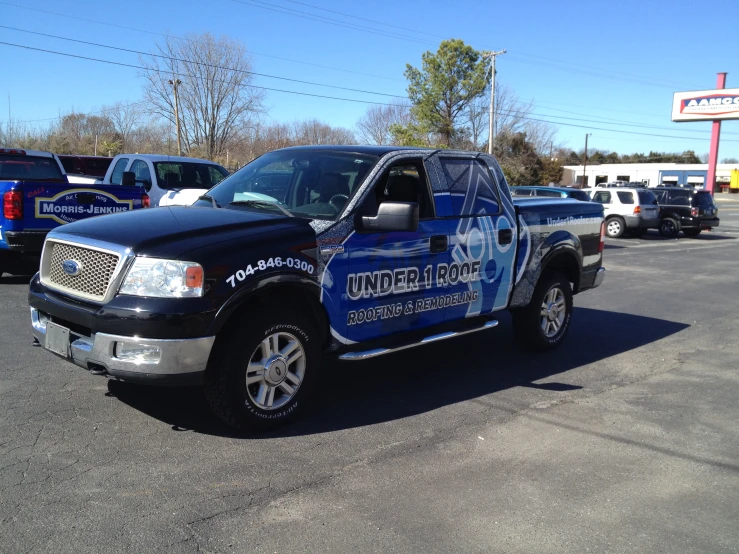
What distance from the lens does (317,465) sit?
4.01m

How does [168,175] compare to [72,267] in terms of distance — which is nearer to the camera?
[72,267]

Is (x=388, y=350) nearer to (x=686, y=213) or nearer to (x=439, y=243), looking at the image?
(x=439, y=243)

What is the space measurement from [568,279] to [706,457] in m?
3.09

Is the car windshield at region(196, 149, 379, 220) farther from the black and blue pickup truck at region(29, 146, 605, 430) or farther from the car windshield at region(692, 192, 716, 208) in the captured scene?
the car windshield at region(692, 192, 716, 208)

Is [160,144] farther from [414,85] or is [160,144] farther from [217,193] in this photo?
[217,193]

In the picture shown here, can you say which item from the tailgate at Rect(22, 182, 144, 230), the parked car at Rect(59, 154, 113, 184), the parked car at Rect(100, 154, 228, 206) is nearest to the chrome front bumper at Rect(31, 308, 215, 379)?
the tailgate at Rect(22, 182, 144, 230)

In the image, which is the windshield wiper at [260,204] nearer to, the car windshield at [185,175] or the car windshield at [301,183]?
the car windshield at [301,183]

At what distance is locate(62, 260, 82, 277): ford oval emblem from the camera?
4266 millimetres

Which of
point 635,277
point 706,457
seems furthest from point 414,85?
point 706,457

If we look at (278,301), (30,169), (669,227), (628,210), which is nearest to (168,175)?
(30,169)

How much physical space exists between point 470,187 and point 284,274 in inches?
90.9

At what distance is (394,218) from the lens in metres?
4.60

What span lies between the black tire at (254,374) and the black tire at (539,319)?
9.59ft

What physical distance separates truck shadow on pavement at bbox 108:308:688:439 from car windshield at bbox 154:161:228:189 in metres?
6.41
